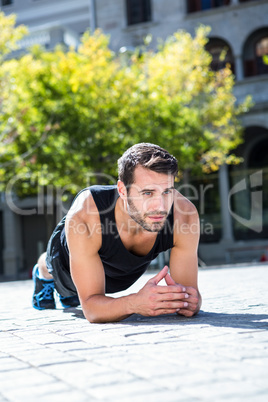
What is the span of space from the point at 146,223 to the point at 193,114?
17.6 metres

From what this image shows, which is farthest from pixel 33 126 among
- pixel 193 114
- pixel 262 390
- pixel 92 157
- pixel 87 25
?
pixel 262 390

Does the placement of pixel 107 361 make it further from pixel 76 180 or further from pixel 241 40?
pixel 241 40

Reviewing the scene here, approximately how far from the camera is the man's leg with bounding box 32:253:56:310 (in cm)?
573

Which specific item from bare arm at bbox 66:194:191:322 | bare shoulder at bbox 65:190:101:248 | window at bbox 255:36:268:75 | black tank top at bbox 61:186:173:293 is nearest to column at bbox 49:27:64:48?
window at bbox 255:36:268:75

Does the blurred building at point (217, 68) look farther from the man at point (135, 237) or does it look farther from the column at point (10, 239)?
the man at point (135, 237)

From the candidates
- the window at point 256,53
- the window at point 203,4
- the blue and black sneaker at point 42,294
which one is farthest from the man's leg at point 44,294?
the window at point 203,4

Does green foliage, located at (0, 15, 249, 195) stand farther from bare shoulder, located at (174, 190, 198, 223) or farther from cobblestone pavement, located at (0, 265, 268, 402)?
cobblestone pavement, located at (0, 265, 268, 402)

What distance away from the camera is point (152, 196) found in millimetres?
3916

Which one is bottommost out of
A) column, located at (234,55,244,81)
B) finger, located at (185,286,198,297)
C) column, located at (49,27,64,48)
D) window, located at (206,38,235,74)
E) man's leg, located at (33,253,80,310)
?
man's leg, located at (33,253,80,310)

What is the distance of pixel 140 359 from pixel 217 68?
82.1ft

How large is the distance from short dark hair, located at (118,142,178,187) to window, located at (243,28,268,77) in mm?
23443

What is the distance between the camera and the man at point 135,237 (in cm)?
394

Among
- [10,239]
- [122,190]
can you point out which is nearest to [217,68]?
[10,239]

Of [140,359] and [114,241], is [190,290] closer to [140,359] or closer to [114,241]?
[114,241]
